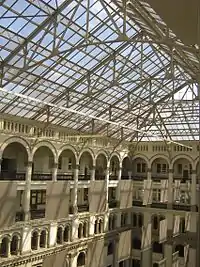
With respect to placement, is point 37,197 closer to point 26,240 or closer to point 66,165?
point 66,165

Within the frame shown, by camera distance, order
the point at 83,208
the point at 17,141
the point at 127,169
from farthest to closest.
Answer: the point at 127,169, the point at 83,208, the point at 17,141

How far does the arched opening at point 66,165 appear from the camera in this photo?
3930 cm

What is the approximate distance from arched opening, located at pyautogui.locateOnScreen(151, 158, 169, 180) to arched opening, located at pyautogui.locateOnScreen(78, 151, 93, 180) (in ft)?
29.2

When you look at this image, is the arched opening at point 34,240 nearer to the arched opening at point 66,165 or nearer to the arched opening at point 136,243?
the arched opening at point 66,165

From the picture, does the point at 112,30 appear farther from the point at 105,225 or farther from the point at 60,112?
the point at 105,225

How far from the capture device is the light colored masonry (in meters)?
31.9

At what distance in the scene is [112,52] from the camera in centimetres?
3011

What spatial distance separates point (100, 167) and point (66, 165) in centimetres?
618

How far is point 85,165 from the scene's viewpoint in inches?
1774

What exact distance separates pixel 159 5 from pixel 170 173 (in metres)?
40.6

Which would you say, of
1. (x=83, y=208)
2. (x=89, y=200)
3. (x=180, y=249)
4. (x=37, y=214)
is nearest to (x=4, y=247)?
(x=37, y=214)

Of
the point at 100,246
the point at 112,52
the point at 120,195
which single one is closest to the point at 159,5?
the point at 112,52

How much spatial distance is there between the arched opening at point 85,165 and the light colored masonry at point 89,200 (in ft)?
0.45

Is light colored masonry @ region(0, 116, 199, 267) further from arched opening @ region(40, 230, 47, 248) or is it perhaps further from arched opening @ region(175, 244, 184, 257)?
arched opening @ region(175, 244, 184, 257)
